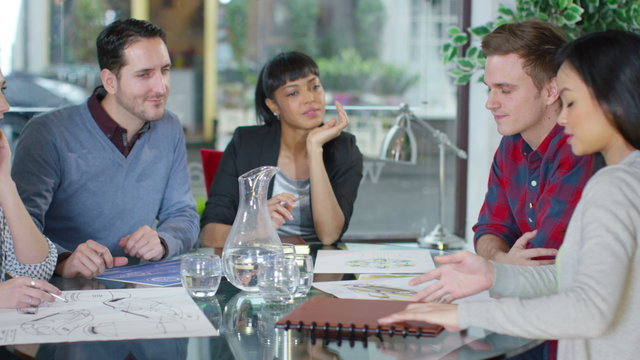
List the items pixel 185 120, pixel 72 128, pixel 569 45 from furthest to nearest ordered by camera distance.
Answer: pixel 185 120 < pixel 72 128 < pixel 569 45

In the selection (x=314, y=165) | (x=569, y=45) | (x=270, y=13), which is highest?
(x=270, y=13)

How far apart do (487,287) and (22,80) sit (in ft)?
12.0

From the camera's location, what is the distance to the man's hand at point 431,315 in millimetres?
1391

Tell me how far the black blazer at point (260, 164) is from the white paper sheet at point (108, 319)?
3.42ft

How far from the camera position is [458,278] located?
1.53 meters

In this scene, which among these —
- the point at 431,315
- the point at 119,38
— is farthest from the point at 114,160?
the point at 431,315

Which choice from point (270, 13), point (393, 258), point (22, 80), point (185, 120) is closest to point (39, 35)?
point (22, 80)

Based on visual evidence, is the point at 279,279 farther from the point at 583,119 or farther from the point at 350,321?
the point at 583,119

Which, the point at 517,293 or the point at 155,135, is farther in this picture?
the point at 155,135

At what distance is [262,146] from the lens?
301 cm

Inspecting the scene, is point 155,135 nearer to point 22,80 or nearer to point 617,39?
point 617,39

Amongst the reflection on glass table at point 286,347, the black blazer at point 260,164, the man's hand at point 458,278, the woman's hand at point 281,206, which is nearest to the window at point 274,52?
the black blazer at point 260,164

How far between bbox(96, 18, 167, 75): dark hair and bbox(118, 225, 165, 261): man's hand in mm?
733

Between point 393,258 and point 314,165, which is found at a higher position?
point 314,165
